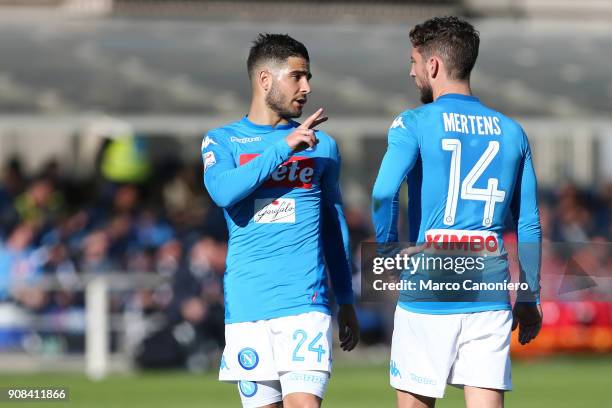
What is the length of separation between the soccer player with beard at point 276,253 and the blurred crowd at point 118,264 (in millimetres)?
9450

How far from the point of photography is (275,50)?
674 cm

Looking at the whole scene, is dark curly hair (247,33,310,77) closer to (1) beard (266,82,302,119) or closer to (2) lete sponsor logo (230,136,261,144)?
(1) beard (266,82,302,119)

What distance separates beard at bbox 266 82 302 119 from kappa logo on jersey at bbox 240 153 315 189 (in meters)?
0.21

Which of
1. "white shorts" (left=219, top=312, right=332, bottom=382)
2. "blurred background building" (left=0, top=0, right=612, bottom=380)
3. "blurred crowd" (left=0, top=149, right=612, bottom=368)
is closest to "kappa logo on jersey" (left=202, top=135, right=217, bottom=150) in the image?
"white shorts" (left=219, top=312, right=332, bottom=382)

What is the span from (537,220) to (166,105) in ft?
46.8

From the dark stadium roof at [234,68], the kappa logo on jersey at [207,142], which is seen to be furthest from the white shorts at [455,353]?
the dark stadium roof at [234,68]

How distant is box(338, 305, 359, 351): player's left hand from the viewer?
688 cm

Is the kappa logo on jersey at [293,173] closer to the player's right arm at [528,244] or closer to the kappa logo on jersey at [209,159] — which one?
the kappa logo on jersey at [209,159]

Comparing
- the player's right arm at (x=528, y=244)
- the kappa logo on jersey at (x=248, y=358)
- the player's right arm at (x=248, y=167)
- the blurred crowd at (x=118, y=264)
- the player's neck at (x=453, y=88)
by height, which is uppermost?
the blurred crowd at (x=118, y=264)

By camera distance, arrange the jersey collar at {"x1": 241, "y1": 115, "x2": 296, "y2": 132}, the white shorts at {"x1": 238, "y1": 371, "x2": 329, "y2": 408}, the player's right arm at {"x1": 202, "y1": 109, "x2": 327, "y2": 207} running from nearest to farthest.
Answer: the player's right arm at {"x1": 202, "y1": 109, "x2": 327, "y2": 207}
the white shorts at {"x1": 238, "y1": 371, "x2": 329, "y2": 408}
the jersey collar at {"x1": 241, "y1": 115, "x2": 296, "y2": 132}

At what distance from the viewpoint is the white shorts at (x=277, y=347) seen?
21.5ft

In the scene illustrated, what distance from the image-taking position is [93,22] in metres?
20.7

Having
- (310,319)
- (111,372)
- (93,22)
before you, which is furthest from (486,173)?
(93,22)

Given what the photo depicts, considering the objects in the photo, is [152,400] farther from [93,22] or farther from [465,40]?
[93,22]
